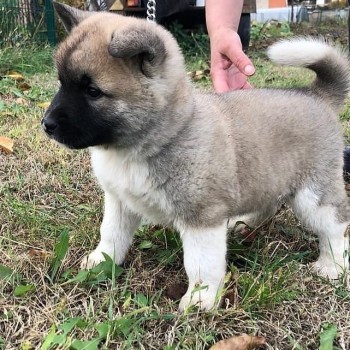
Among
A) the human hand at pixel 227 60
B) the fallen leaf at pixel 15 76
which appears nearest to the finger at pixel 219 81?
the human hand at pixel 227 60

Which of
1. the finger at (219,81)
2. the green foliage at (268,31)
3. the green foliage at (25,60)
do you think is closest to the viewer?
the finger at (219,81)

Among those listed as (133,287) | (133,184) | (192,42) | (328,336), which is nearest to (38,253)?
(133,287)

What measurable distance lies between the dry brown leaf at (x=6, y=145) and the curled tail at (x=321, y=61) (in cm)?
183

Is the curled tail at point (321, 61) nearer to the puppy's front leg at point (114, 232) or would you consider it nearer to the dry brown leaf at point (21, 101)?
the puppy's front leg at point (114, 232)

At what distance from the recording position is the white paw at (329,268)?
2463 mm

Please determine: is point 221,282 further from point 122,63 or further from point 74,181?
point 74,181

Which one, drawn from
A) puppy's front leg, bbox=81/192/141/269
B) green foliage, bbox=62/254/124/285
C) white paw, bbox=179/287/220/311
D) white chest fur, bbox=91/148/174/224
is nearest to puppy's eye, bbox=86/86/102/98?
white chest fur, bbox=91/148/174/224

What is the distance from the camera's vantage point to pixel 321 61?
2.73m

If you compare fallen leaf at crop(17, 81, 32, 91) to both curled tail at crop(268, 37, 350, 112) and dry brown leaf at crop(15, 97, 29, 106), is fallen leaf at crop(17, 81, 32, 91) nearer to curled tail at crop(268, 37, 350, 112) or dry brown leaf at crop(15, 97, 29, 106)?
dry brown leaf at crop(15, 97, 29, 106)

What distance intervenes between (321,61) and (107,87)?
1.24m

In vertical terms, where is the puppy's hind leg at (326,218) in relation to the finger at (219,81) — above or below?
below

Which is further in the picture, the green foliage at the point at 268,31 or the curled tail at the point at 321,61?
the green foliage at the point at 268,31

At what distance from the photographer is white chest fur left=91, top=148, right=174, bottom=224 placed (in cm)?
219

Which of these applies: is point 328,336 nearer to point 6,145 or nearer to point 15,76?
point 6,145
